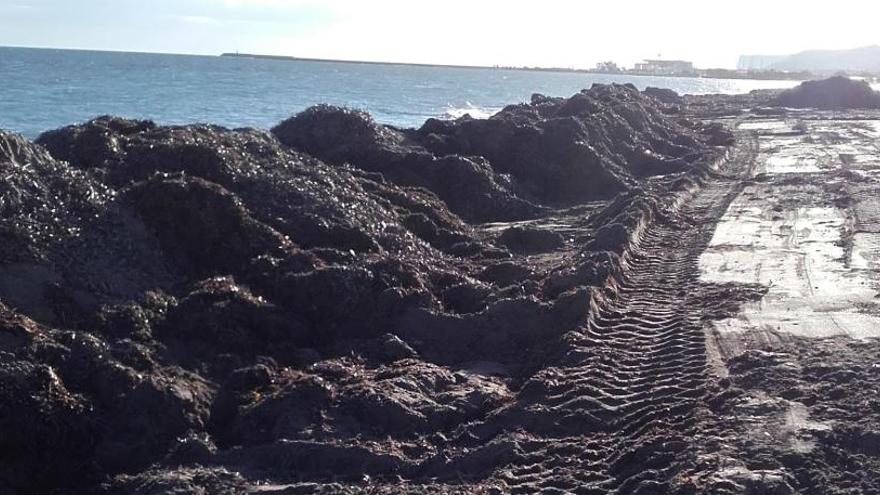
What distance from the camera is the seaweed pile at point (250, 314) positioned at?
19.8ft

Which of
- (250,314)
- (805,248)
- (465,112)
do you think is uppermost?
(250,314)

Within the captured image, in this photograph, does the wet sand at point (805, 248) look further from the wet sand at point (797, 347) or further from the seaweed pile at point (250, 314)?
the seaweed pile at point (250, 314)

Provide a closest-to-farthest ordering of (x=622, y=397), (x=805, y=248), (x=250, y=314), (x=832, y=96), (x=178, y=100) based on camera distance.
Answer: (x=622, y=397), (x=250, y=314), (x=805, y=248), (x=832, y=96), (x=178, y=100)

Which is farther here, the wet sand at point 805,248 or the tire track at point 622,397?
the wet sand at point 805,248

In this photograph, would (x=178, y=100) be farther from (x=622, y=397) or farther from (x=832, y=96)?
(x=622, y=397)

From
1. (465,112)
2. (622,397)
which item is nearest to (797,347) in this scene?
(622,397)

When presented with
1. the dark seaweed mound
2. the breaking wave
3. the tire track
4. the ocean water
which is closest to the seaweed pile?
the tire track

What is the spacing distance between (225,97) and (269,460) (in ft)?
178

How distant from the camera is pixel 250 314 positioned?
7.84m

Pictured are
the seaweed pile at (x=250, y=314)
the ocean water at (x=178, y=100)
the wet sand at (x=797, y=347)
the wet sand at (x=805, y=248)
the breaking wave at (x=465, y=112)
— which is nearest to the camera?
the wet sand at (x=797, y=347)

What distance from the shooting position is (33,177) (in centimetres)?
816

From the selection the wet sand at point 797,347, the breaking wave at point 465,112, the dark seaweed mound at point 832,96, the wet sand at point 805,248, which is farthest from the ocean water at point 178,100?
the wet sand at point 797,347

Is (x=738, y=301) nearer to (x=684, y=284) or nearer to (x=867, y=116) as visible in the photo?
(x=684, y=284)

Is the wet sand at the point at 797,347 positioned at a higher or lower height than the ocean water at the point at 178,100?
higher
